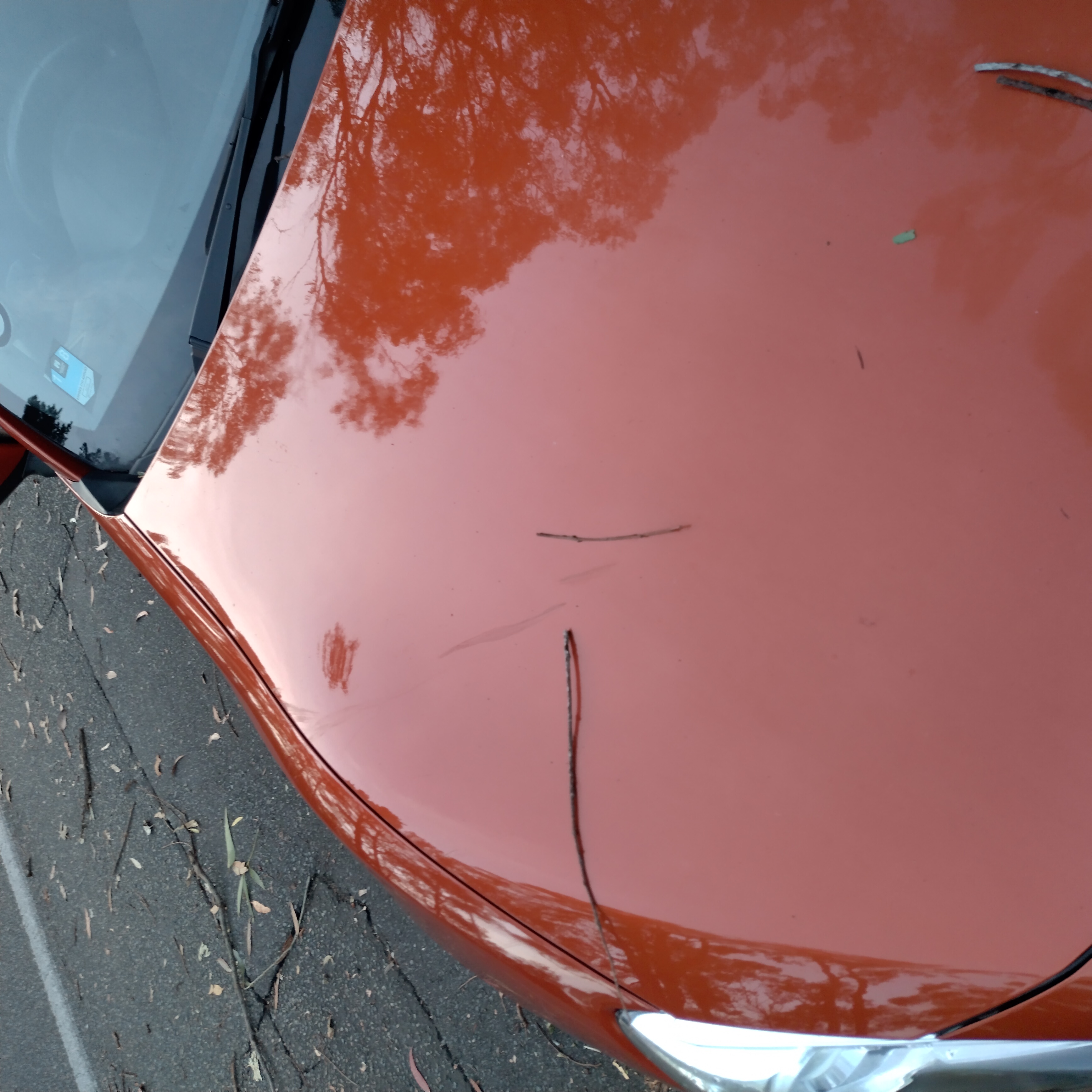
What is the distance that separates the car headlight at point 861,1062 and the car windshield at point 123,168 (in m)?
1.61

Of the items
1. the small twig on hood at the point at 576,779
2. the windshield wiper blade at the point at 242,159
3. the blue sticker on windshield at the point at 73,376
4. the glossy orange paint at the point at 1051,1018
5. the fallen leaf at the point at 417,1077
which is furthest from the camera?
the fallen leaf at the point at 417,1077

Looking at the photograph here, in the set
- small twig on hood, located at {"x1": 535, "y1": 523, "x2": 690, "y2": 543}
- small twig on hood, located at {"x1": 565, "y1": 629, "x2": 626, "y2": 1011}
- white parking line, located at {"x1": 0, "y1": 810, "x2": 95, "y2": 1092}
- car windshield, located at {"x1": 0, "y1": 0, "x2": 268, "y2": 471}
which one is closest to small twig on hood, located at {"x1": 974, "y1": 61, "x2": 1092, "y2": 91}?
small twig on hood, located at {"x1": 535, "y1": 523, "x2": 690, "y2": 543}

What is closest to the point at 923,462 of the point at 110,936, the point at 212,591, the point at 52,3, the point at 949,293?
the point at 949,293

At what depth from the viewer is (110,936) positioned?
252 cm

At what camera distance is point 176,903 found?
8.11ft

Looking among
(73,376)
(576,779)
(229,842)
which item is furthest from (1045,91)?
(229,842)

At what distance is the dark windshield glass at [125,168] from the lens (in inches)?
66.8

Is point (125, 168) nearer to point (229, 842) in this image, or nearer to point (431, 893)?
point (431, 893)

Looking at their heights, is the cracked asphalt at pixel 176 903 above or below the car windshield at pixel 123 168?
below

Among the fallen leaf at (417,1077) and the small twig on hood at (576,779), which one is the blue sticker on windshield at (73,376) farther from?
the fallen leaf at (417,1077)

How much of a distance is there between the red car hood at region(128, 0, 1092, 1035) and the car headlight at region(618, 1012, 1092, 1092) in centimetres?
6

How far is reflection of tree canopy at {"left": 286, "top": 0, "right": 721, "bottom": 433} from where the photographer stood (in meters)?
1.47

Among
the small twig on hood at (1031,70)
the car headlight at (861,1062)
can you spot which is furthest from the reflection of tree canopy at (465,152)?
the car headlight at (861,1062)

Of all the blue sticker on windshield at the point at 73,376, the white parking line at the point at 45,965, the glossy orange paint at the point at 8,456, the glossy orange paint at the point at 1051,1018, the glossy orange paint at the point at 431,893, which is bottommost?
the white parking line at the point at 45,965
